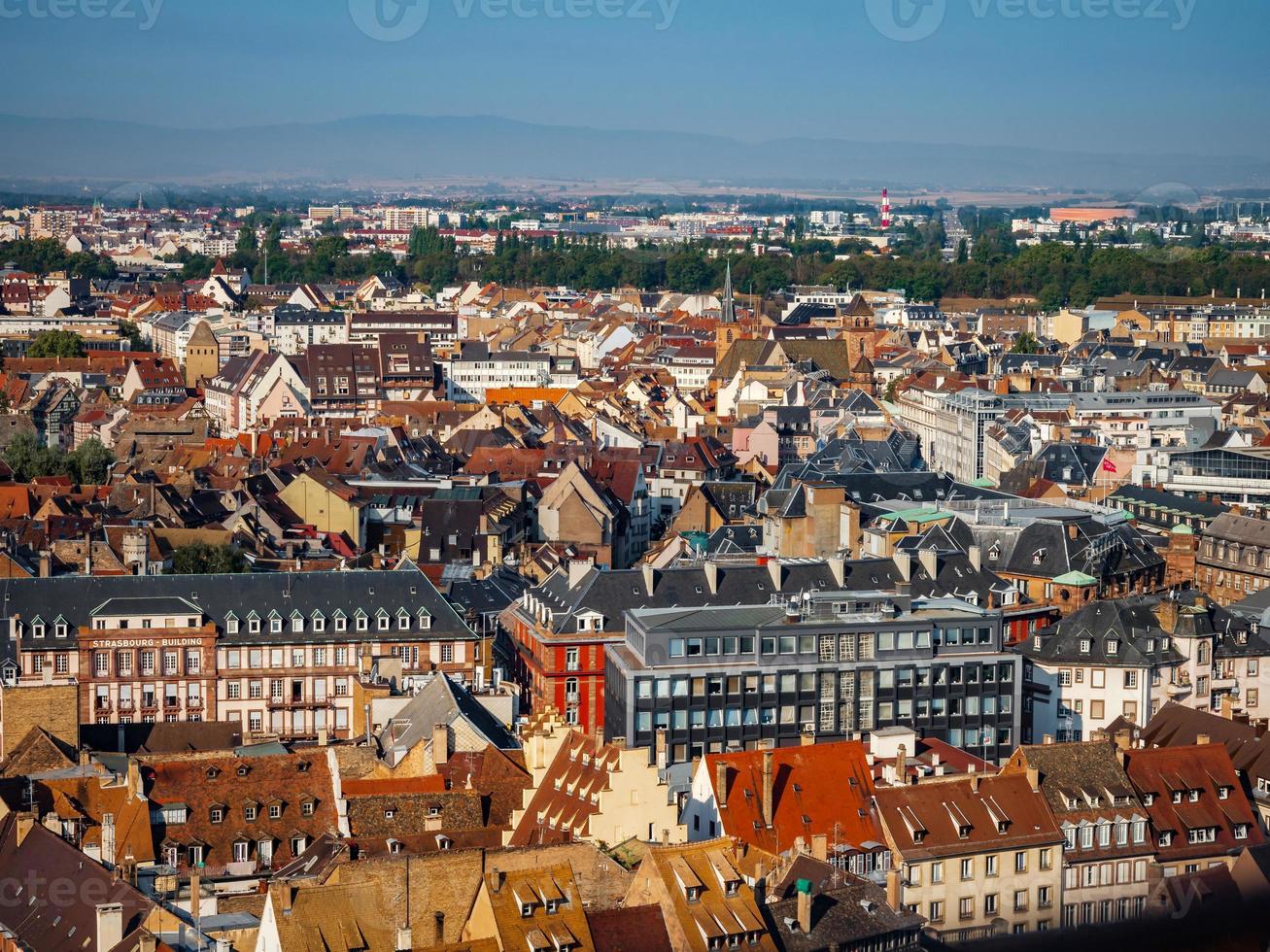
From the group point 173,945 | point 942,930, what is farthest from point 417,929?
point 942,930

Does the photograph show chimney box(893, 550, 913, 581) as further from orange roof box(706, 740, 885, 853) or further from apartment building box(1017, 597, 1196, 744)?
orange roof box(706, 740, 885, 853)

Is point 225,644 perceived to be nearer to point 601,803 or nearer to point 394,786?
point 394,786

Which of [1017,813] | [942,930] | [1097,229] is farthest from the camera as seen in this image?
[1097,229]

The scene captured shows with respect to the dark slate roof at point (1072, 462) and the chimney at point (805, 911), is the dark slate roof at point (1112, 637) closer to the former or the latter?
the chimney at point (805, 911)

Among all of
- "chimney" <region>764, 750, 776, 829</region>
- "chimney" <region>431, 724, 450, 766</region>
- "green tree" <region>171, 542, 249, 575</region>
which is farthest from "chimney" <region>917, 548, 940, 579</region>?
"green tree" <region>171, 542, 249, 575</region>

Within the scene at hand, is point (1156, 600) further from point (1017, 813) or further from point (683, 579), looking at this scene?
point (1017, 813)

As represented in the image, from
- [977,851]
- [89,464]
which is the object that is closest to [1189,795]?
[977,851]
